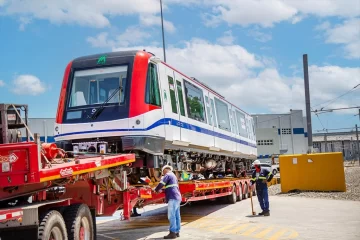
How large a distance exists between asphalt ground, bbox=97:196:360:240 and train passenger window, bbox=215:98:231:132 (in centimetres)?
300

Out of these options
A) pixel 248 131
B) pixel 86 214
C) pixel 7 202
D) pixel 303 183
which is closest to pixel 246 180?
pixel 303 183

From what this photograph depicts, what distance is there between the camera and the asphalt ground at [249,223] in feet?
34.4

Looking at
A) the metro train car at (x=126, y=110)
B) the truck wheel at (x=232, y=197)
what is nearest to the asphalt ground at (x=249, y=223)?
the truck wheel at (x=232, y=197)

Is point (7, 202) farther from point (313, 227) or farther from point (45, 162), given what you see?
point (313, 227)

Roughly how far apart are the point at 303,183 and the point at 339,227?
9843 mm

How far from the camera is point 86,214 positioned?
7848 millimetres

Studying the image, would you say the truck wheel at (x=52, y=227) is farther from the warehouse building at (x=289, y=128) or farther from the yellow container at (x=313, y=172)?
the warehouse building at (x=289, y=128)

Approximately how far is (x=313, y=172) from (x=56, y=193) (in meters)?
15.2

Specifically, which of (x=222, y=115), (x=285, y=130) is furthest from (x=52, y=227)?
(x=285, y=130)

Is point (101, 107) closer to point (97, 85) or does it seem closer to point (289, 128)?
point (97, 85)

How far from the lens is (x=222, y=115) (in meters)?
18.2

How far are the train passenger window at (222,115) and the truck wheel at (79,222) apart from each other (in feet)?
32.4

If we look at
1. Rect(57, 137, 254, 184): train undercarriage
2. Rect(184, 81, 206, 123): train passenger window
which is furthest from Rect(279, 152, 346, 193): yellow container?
Rect(184, 81, 206, 123): train passenger window

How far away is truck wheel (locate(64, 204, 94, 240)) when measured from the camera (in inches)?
282
